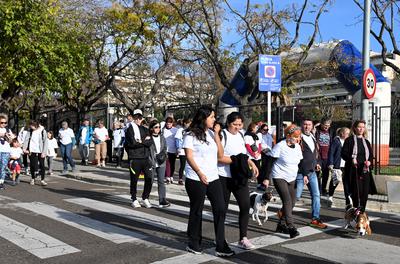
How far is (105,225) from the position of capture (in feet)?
25.2

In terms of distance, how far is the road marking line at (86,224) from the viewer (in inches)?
270

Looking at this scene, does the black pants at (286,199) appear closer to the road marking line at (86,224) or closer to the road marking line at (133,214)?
the road marking line at (133,214)

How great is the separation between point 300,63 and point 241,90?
102 inches

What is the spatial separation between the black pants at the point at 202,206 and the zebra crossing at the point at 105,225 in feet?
0.76

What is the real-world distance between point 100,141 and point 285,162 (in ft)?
41.1

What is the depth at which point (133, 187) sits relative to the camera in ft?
31.5

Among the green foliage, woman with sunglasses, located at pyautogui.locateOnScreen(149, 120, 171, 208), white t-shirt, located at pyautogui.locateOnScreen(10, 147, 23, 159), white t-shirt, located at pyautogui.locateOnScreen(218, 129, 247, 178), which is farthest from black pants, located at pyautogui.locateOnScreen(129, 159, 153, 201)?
the green foliage

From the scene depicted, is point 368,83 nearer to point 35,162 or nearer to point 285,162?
point 285,162

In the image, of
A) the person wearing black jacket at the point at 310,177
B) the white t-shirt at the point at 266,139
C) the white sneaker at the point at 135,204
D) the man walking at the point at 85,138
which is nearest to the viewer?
the person wearing black jacket at the point at 310,177

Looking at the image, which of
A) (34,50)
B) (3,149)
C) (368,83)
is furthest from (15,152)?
(368,83)

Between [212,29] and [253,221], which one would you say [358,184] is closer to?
[253,221]

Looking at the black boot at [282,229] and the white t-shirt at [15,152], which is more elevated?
the white t-shirt at [15,152]

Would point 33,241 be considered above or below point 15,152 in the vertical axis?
below

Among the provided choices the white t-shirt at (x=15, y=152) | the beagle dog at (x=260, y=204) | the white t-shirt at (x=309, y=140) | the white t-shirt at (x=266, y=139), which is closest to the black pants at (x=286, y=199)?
the beagle dog at (x=260, y=204)
